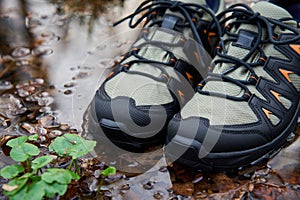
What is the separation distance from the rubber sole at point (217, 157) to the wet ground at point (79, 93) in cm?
3

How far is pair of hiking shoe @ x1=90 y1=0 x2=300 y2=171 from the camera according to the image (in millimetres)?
1278

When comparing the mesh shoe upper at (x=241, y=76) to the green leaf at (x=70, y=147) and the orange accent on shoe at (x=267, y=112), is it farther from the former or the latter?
the green leaf at (x=70, y=147)

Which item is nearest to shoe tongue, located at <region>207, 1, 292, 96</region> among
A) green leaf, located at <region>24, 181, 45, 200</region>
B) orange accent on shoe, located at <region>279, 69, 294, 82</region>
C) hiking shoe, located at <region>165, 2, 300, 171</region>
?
hiking shoe, located at <region>165, 2, 300, 171</region>

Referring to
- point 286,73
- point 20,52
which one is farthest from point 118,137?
point 20,52

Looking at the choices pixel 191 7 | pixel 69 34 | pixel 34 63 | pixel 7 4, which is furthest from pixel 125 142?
pixel 7 4

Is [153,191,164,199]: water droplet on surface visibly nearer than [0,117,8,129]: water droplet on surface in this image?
Yes

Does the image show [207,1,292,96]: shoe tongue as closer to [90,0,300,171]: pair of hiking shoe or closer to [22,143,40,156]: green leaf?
[90,0,300,171]: pair of hiking shoe

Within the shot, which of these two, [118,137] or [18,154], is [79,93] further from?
[18,154]

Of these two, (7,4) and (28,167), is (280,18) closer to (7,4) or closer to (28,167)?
(28,167)

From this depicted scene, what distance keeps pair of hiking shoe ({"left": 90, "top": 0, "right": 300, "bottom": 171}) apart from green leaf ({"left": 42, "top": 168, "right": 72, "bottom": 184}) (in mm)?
295

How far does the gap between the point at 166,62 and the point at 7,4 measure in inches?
58.8

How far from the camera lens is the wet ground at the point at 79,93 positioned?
1.27 m

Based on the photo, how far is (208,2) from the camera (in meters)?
1.85

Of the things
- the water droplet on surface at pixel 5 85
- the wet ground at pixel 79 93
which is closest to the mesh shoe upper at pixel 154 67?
the wet ground at pixel 79 93
